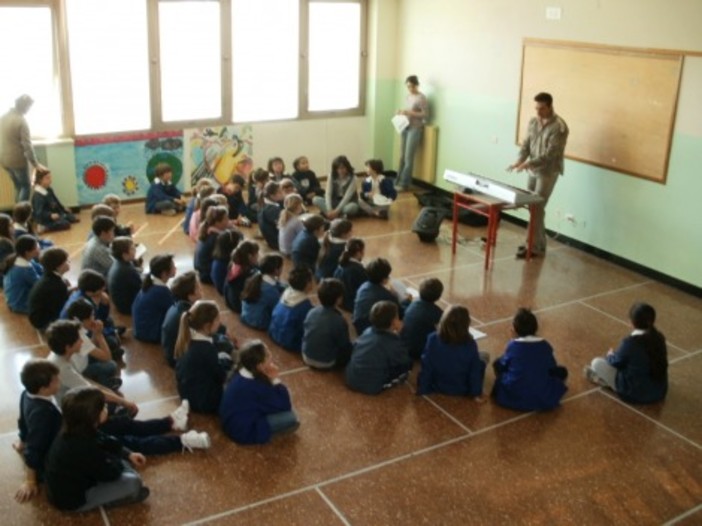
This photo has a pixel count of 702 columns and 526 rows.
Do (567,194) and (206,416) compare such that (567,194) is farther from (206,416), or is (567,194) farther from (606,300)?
(206,416)

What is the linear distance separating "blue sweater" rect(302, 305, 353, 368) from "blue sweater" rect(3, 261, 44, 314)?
7.86ft

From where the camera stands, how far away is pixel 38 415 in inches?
160

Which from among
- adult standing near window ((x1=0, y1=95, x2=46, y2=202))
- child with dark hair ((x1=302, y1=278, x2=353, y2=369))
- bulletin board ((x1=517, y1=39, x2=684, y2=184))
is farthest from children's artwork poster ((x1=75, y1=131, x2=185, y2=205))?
child with dark hair ((x1=302, y1=278, x2=353, y2=369))

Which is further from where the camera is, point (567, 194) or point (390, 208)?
point (390, 208)

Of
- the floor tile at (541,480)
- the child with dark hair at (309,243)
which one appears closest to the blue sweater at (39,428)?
the floor tile at (541,480)

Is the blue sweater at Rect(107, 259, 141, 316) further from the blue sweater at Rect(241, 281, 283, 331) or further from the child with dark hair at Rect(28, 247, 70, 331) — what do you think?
the blue sweater at Rect(241, 281, 283, 331)

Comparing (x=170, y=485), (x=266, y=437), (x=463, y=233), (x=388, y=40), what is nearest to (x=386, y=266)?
(x=266, y=437)

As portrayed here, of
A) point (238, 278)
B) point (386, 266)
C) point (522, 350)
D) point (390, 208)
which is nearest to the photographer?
point (522, 350)

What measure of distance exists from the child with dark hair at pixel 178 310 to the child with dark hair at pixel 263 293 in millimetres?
645

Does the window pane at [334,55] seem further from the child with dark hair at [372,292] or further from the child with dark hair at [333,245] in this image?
the child with dark hair at [372,292]

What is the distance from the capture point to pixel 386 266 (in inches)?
230

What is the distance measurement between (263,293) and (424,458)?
82.0 inches

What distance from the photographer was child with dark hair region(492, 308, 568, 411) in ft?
16.7

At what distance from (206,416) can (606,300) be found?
3978mm
